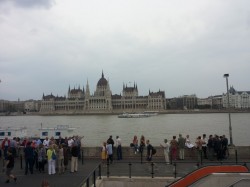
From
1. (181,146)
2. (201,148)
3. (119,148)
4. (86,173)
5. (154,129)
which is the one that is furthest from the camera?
(154,129)

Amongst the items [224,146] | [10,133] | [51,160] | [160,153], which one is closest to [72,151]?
[51,160]

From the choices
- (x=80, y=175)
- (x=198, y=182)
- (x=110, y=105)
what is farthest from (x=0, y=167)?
(x=110, y=105)

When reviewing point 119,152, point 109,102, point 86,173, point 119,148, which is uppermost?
point 109,102

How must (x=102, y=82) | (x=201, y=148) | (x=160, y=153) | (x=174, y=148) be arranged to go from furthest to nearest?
1. (x=102, y=82)
2. (x=160, y=153)
3. (x=174, y=148)
4. (x=201, y=148)

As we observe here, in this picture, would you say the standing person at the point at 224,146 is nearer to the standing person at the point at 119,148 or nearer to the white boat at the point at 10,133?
the standing person at the point at 119,148

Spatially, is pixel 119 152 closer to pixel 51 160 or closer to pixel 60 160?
pixel 60 160

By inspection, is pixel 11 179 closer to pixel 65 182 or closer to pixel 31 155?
pixel 31 155

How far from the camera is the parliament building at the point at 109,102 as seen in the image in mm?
179625

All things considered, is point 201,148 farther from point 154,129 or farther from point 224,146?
point 154,129

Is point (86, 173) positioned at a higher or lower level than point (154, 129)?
higher

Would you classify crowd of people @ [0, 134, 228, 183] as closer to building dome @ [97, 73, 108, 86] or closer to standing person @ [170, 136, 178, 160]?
standing person @ [170, 136, 178, 160]

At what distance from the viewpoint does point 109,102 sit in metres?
181

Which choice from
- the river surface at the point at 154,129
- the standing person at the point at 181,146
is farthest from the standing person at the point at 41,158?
the river surface at the point at 154,129

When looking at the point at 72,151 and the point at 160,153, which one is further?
the point at 160,153
